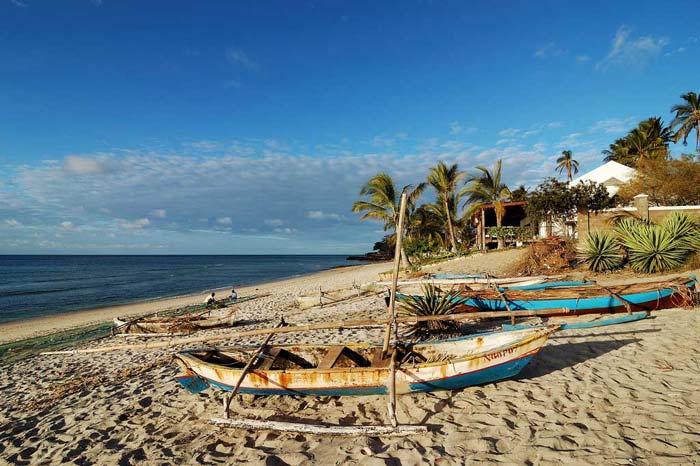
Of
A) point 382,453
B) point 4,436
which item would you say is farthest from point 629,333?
point 4,436

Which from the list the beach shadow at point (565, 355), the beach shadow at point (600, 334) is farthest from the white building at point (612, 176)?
the beach shadow at point (565, 355)

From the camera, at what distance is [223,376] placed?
226 inches

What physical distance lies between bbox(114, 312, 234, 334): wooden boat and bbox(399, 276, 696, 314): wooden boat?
744 cm

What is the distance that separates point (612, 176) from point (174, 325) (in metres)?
29.3

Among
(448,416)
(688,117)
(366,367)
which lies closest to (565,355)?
(448,416)

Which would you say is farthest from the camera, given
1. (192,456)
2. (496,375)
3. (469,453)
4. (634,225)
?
(634,225)

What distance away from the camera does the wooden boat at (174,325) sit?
1289 centimetres

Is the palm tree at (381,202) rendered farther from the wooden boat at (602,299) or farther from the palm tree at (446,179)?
the wooden boat at (602,299)

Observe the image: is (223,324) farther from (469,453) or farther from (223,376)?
(469,453)

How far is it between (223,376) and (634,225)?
1605 centimetres

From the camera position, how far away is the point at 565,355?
6828mm

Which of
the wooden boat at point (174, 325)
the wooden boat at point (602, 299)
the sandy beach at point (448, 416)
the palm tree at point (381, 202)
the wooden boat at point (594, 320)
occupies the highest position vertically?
the palm tree at point (381, 202)

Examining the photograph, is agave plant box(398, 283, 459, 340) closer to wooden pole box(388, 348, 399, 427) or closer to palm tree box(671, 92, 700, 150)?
wooden pole box(388, 348, 399, 427)

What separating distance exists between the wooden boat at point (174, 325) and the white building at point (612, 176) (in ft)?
77.5
